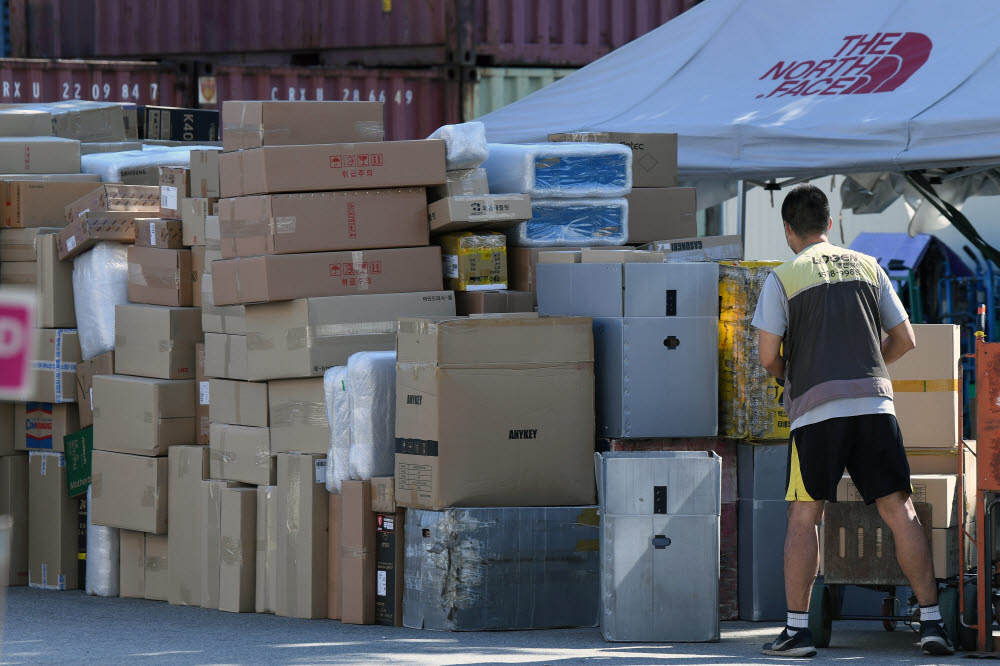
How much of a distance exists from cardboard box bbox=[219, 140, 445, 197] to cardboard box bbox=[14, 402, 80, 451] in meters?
1.71

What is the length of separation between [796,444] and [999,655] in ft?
3.31

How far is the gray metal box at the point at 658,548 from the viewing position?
584cm

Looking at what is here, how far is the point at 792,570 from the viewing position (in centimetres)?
556

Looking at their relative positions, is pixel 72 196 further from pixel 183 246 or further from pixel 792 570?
pixel 792 570

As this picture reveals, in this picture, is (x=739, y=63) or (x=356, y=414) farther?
(x=739, y=63)

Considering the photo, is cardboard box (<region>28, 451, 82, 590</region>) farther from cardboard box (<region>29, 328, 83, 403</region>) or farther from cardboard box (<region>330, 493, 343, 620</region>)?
cardboard box (<region>330, 493, 343, 620</region>)

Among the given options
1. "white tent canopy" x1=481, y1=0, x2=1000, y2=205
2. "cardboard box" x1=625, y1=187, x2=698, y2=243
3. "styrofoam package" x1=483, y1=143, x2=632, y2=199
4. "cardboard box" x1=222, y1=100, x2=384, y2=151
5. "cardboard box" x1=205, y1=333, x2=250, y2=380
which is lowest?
"cardboard box" x1=205, y1=333, x2=250, y2=380

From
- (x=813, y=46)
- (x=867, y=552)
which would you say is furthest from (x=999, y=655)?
(x=813, y=46)

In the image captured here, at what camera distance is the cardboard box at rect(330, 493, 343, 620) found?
6.58 meters

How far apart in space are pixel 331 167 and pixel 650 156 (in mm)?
2102

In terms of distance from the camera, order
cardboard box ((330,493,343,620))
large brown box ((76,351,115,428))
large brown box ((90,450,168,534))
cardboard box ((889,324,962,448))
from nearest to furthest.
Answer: cardboard box ((889,324,962,448)) → cardboard box ((330,493,343,620)) → large brown box ((90,450,168,534)) → large brown box ((76,351,115,428))

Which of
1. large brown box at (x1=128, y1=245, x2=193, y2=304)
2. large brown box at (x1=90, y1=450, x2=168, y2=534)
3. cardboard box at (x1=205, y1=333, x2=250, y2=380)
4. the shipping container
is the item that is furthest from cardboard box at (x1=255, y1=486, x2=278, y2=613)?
the shipping container

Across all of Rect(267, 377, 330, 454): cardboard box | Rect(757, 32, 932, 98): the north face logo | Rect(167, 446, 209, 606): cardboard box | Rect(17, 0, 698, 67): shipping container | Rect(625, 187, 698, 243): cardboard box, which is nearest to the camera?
Rect(267, 377, 330, 454): cardboard box

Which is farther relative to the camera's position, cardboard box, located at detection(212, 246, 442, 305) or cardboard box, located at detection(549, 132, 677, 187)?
cardboard box, located at detection(549, 132, 677, 187)
